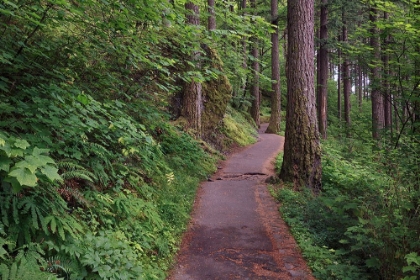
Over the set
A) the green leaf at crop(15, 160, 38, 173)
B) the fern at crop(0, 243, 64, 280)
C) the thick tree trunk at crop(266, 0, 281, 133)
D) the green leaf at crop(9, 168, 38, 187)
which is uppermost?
the thick tree trunk at crop(266, 0, 281, 133)

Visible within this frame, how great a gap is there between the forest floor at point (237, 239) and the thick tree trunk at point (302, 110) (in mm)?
1103

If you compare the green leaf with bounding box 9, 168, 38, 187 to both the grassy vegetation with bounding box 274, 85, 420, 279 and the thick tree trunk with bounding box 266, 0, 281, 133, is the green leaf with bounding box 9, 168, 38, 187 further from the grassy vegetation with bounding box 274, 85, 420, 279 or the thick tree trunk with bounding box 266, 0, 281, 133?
the thick tree trunk with bounding box 266, 0, 281, 133

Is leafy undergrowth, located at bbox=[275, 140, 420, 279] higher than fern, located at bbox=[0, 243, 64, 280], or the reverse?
fern, located at bbox=[0, 243, 64, 280]

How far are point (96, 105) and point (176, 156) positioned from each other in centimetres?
524

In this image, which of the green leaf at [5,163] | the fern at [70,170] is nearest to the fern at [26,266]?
the green leaf at [5,163]

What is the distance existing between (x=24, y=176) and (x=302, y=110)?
695cm

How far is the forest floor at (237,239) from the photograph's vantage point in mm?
4430

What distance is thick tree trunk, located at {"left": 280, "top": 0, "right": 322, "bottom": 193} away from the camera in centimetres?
798

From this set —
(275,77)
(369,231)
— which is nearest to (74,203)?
(369,231)

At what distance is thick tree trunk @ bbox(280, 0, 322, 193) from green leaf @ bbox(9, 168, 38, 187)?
6725 millimetres

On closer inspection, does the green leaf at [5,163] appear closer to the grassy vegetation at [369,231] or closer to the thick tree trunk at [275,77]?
the grassy vegetation at [369,231]

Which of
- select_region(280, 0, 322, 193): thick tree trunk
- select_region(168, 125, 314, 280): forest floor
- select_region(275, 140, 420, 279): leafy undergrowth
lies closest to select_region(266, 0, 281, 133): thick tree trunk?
select_region(280, 0, 322, 193): thick tree trunk

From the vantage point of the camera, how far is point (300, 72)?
8.10 meters

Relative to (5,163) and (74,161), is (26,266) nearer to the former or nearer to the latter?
(5,163)
